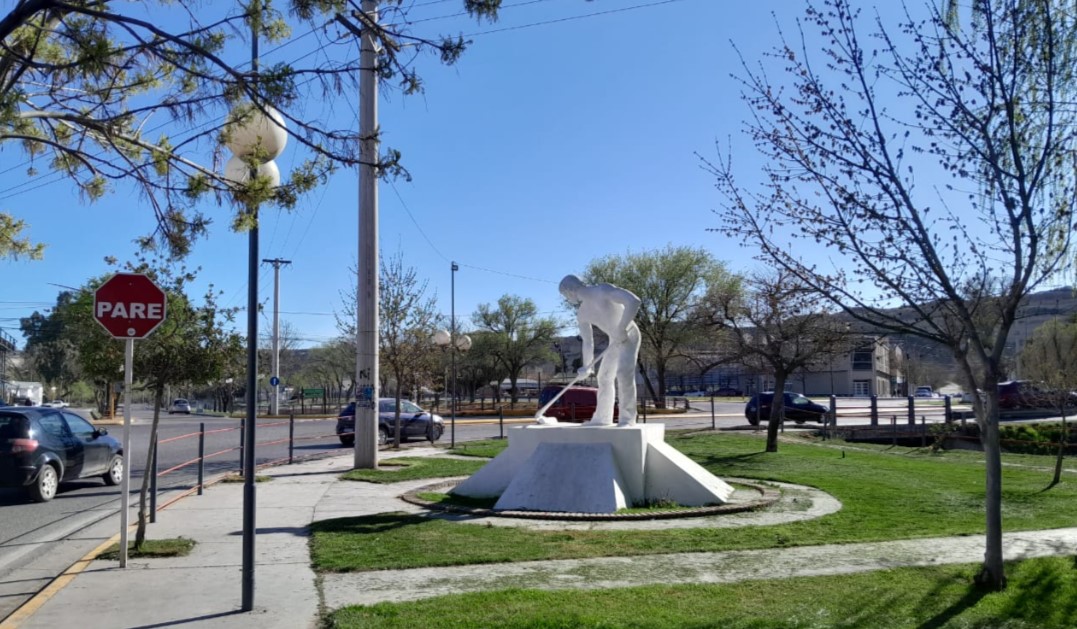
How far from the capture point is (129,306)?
8203 millimetres

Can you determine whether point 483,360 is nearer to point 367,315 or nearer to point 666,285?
point 666,285

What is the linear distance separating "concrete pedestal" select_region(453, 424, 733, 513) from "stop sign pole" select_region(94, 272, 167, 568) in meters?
4.73

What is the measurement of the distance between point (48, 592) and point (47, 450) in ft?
25.0

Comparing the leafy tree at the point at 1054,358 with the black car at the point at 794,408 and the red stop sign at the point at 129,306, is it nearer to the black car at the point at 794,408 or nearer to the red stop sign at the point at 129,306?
the black car at the point at 794,408

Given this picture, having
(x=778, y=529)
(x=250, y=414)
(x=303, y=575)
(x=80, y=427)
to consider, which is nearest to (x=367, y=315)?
(x=80, y=427)

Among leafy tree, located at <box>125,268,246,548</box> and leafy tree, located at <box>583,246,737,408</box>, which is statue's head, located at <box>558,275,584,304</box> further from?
leafy tree, located at <box>583,246,737,408</box>

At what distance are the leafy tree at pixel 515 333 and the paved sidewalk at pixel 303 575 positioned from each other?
46.9m

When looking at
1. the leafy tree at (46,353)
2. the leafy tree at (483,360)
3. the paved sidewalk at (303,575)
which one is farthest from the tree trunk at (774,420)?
the leafy tree at (46,353)

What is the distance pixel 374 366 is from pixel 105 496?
5810mm

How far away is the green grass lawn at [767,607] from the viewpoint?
19.4 feet

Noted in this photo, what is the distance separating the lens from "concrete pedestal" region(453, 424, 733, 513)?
11.3 m

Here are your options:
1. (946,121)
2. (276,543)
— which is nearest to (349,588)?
(276,543)

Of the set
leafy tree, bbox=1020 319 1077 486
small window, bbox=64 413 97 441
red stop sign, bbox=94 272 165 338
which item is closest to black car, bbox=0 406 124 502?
small window, bbox=64 413 97 441

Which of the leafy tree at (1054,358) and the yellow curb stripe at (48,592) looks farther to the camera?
the leafy tree at (1054,358)
